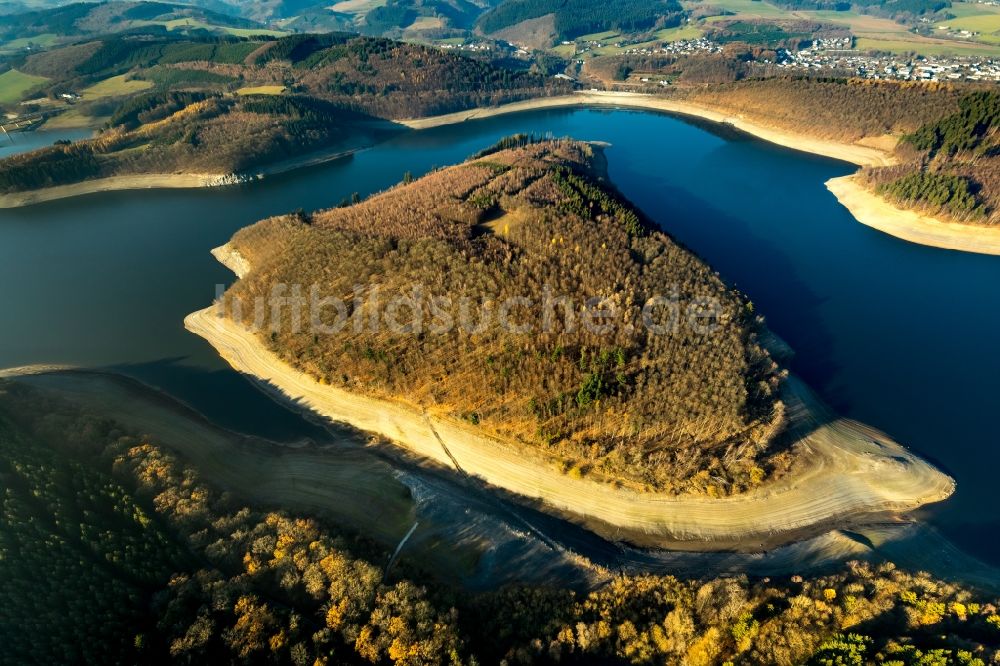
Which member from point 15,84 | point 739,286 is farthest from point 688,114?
point 15,84

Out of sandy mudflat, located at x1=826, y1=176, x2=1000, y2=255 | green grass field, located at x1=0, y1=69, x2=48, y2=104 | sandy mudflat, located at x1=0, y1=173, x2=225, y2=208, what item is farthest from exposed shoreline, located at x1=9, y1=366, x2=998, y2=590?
green grass field, located at x1=0, y1=69, x2=48, y2=104

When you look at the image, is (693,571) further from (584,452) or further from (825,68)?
(825,68)

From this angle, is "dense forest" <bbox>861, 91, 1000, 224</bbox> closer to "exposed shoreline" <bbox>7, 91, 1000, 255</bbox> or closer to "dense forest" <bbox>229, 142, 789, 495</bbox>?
"exposed shoreline" <bbox>7, 91, 1000, 255</bbox>

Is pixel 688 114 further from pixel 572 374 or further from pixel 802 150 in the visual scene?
pixel 572 374

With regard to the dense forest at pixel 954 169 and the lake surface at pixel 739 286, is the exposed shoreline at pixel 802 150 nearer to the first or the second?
the dense forest at pixel 954 169

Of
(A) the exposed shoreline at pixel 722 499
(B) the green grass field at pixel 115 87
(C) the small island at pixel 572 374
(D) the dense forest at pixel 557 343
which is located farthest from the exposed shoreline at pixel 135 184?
(B) the green grass field at pixel 115 87
